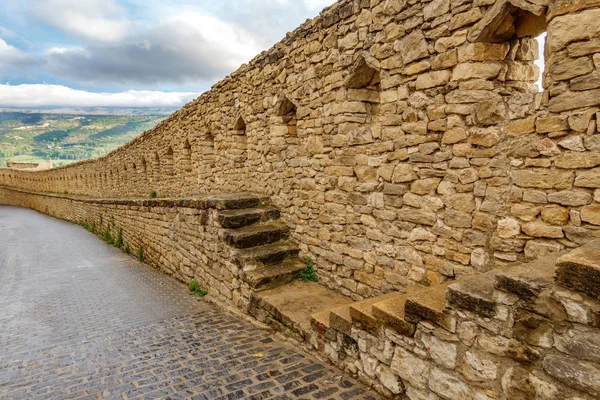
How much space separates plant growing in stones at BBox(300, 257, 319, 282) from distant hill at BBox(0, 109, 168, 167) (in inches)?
3483

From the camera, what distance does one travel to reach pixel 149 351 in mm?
4340

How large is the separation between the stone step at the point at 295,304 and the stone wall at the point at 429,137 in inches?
9.0

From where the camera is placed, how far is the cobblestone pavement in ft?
11.3

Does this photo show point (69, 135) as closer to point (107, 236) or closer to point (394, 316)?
point (107, 236)

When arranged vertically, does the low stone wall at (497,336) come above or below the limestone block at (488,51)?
below

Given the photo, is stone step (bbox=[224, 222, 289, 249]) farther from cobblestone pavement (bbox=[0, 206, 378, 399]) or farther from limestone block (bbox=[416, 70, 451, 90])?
limestone block (bbox=[416, 70, 451, 90])

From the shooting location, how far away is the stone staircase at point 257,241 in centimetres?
523

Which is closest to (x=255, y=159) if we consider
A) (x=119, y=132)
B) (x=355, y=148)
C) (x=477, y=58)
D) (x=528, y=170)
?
(x=355, y=148)

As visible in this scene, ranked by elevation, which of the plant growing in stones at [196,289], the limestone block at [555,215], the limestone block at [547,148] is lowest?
the plant growing in stones at [196,289]

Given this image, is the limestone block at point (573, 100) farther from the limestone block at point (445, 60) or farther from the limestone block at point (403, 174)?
the limestone block at point (403, 174)

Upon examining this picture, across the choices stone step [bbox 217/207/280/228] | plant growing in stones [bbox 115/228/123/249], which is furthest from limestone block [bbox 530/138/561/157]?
plant growing in stones [bbox 115/228/123/249]

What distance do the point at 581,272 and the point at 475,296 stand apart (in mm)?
597

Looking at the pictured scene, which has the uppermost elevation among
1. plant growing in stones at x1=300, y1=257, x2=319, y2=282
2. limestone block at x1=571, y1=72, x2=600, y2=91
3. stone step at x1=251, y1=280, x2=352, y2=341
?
limestone block at x1=571, y1=72, x2=600, y2=91

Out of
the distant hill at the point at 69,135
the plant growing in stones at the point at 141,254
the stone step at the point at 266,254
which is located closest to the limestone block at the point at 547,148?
the stone step at the point at 266,254
